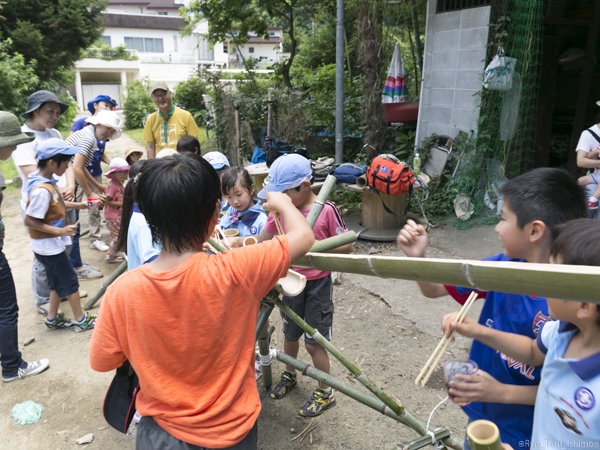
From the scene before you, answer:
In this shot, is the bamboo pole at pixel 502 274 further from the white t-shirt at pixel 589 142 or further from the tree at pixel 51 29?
the tree at pixel 51 29

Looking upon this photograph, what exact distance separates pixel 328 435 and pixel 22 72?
16410 mm

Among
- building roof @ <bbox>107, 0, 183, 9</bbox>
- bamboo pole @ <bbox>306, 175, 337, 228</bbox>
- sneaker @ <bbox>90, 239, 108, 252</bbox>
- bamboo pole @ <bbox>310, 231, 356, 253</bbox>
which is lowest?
sneaker @ <bbox>90, 239, 108, 252</bbox>

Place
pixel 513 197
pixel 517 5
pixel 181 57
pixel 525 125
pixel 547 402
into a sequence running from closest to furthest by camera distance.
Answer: pixel 547 402 → pixel 513 197 → pixel 517 5 → pixel 525 125 → pixel 181 57

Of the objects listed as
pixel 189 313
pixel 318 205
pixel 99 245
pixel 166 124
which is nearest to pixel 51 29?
pixel 99 245

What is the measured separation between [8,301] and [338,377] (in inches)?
98.5

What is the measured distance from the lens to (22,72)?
15.2 m

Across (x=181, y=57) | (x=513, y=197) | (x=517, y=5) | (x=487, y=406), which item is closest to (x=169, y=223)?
(x=513, y=197)

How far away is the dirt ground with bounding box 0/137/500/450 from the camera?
10.0 ft

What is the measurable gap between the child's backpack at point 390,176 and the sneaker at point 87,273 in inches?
139

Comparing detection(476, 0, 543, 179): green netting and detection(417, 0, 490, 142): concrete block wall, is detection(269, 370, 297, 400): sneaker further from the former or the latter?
detection(417, 0, 490, 142): concrete block wall

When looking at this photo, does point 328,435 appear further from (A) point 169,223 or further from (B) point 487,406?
(A) point 169,223

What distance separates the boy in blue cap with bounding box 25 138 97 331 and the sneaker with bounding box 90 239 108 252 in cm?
215

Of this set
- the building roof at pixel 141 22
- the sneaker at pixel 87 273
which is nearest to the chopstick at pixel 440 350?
→ the sneaker at pixel 87 273

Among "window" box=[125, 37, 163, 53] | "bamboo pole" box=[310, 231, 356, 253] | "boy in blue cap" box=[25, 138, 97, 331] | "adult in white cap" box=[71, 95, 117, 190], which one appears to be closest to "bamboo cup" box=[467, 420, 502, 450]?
"bamboo pole" box=[310, 231, 356, 253]
